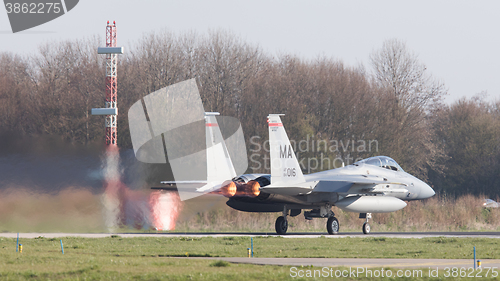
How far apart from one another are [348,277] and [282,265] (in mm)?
2388

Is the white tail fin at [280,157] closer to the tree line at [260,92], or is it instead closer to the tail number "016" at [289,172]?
the tail number "016" at [289,172]

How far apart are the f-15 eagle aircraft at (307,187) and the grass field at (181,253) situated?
263cm

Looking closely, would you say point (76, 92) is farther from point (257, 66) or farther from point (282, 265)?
point (282, 265)

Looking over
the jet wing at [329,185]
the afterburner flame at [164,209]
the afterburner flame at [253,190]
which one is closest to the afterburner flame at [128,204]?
the afterburner flame at [164,209]

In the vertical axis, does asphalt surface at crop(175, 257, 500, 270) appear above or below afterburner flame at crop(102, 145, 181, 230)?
below

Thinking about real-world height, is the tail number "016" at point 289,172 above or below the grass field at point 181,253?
above

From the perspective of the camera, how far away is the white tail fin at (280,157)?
81.2 ft

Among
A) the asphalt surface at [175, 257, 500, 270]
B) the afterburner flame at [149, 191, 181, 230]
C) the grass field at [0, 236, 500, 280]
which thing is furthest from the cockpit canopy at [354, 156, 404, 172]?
the asphalt surface at [175, 257, 500, 270]

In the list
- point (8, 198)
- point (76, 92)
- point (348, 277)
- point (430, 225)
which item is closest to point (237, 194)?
point (8, 198)

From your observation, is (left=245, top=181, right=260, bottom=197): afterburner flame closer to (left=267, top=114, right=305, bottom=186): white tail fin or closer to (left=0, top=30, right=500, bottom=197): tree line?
(left=267, top=114, right=305, bottom=186): white tail fin

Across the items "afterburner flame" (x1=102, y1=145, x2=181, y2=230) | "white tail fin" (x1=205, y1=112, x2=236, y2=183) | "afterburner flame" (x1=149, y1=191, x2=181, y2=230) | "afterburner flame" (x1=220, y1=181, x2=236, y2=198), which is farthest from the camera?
"afterburner flame" (x1=149, y1=191, x2=181, y2=230)

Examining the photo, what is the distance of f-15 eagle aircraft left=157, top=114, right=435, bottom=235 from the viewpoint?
25.2m

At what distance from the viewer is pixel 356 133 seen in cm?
5659

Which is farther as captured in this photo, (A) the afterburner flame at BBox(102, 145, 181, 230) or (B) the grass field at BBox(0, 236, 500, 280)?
(A) the afterburner flame at BBox(102, 145, 181, 230)
